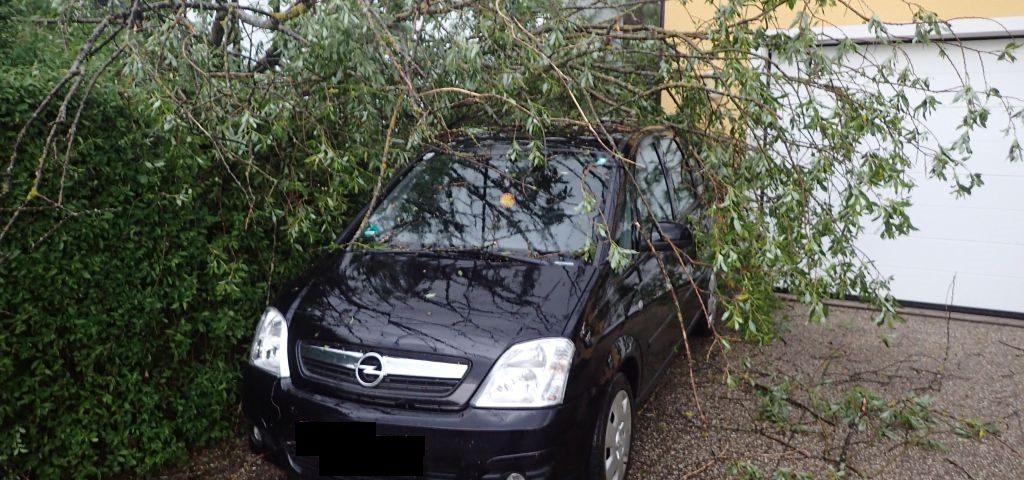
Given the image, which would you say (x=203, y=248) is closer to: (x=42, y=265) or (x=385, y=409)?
(x=42, y=265)

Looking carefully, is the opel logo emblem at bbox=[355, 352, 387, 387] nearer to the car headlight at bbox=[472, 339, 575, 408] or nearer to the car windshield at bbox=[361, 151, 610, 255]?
the car headlight at bbox=[472, 339, 575, 408]

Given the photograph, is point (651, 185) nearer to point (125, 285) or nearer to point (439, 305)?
point (439, 305)

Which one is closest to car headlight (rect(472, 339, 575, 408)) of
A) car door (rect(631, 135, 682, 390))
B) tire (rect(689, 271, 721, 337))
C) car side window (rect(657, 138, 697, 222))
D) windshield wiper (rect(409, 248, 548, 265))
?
windshield wiper (rect(409, 248, 548, 265))

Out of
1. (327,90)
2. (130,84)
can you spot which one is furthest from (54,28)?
(327,90)

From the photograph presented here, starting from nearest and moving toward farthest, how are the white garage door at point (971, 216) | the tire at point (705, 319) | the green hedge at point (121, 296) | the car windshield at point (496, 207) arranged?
the green hedge at point (121, 296)
the car windshield at point (496, 207)
the tire at point (705, 319)
the white garage door at point (971, 216)

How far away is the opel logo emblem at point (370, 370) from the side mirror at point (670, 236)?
147cm

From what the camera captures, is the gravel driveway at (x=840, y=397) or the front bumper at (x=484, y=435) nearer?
the front bumper at (x=484, y=435)

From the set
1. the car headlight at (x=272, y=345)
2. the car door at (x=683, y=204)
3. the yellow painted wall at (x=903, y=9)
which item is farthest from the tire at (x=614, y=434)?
the yellow painted wall at (x=903, y=9)

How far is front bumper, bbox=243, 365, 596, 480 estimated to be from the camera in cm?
252

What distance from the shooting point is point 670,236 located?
3.40 meters

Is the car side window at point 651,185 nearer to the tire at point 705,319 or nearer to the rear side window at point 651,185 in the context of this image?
the rear side window at point 651,185

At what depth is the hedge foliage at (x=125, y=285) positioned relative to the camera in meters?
2.75

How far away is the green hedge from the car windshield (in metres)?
0.35

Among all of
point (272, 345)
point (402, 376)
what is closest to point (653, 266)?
point (402, 376)
